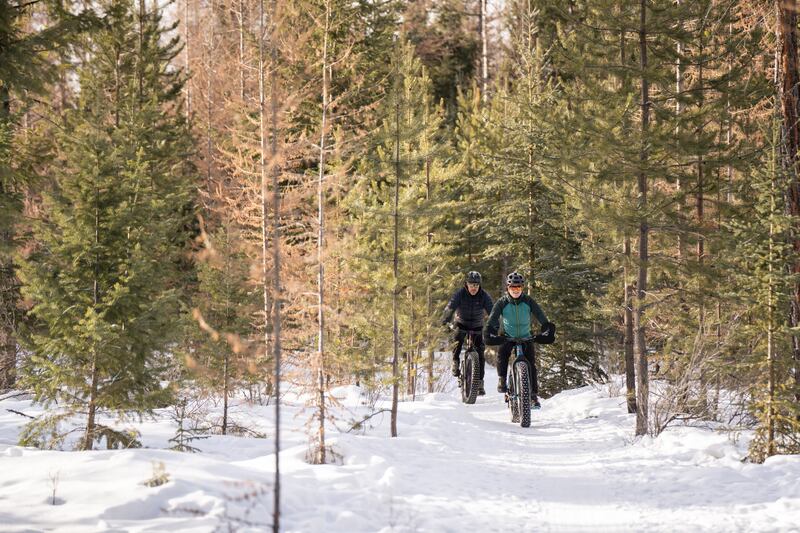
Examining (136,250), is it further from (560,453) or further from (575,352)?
(575,352)

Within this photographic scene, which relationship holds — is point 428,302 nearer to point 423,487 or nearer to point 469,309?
point 469,309

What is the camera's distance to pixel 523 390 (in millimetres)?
11797

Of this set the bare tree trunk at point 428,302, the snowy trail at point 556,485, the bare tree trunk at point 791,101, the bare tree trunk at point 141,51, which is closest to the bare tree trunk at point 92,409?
the snowy trail at point 556,485

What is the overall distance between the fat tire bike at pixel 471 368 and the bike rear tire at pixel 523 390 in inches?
65.7

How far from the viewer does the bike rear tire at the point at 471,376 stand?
1379 centimetres

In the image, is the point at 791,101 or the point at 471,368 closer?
the point at 791,101

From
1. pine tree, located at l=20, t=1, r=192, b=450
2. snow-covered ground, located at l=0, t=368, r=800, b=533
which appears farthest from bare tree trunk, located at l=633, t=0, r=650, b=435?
pine tree, located at l=20, t=1, r=192, b=450

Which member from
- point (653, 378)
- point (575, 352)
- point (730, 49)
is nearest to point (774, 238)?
point (653, 378)

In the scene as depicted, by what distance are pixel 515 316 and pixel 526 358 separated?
2.82ft

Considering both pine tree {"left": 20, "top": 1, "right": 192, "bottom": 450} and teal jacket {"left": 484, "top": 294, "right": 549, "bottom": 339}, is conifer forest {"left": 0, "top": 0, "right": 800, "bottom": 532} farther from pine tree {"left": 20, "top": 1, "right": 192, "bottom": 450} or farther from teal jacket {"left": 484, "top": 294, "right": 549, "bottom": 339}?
teal jacket {"left": 484, "top": 294, "right": 549, "bottom": 339}

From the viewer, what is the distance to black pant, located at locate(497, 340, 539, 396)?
11.9 metres

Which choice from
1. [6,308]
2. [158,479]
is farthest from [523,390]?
[6,308]

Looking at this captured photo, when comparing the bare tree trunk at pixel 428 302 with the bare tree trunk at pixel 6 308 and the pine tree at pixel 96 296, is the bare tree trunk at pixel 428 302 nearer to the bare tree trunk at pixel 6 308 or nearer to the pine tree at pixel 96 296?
the pine tree at pixel 96 296

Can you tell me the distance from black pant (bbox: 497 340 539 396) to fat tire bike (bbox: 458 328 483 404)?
1.36 metres
